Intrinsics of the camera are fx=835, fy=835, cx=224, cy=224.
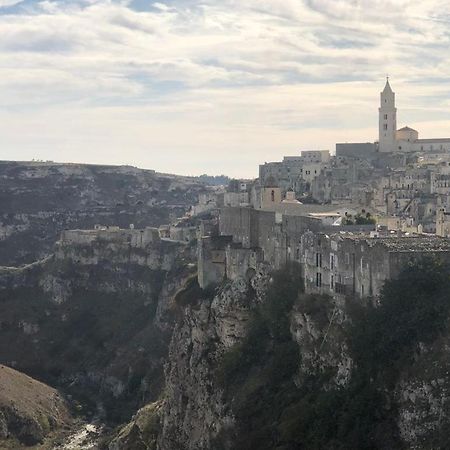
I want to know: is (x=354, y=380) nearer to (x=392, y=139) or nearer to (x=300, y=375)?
(x=300, y=375)

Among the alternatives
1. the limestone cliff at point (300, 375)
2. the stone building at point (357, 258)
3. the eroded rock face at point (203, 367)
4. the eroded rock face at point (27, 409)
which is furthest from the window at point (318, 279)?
the eroded rock face at point (27, 409)

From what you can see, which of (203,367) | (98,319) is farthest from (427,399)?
(98,319)

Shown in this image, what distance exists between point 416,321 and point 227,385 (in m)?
20.1

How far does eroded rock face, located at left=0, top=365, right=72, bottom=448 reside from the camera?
284 ft

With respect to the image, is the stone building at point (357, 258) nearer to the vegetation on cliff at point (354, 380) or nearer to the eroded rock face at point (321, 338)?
the vegetation on cliff at point (354, 380)

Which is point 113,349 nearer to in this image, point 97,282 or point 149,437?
point 97,282

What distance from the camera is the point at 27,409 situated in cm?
8981

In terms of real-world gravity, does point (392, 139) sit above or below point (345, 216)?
above

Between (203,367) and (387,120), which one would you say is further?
(387,120)

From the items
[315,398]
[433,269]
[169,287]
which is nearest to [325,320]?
[315,398]

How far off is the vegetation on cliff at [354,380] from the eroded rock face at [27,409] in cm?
3989

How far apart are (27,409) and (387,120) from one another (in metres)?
55.8

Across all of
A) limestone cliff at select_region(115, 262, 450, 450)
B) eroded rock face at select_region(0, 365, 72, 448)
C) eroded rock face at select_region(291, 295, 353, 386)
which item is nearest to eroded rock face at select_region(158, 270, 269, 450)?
limestone cliff at select_region(115, 262, 450, 450)

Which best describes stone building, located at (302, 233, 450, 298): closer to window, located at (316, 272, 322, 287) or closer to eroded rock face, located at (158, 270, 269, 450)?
window, located at (316, 272, 322, 287)
